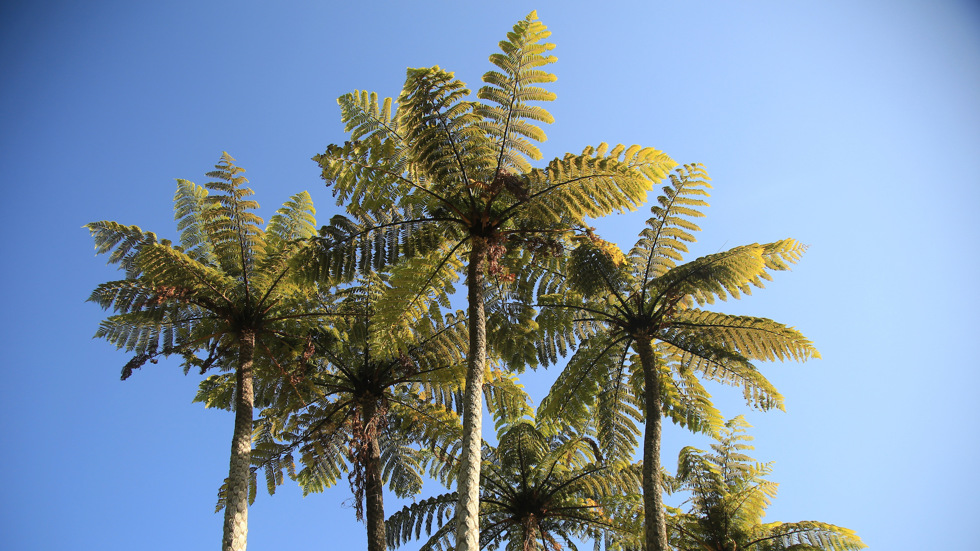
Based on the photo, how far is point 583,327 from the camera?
9320 millimetres

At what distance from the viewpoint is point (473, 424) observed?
623 cm

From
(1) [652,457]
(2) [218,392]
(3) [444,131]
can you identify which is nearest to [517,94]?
(3) [444,131]

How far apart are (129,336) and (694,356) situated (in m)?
8.14

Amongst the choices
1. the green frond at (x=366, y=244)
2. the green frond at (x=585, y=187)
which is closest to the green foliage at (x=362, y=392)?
the green frond at (x=366, y=244)

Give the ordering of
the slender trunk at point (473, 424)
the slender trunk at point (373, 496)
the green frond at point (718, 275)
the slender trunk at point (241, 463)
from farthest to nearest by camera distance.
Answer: the slender trunk at point (373, 496)
the green frond at point (718, 275)
the slender trunk at point (241, 463)
the slender trunk at point (473, 424)

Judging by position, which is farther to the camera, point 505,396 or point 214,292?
point 505,396

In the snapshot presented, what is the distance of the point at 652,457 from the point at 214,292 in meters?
6.08

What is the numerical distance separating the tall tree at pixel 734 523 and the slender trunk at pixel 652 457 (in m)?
2.42

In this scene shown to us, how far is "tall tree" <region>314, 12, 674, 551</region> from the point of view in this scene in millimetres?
7289

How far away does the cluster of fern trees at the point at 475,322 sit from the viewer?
24.2 feet

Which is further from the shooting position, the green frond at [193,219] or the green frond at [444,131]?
the green frond at [193,219]

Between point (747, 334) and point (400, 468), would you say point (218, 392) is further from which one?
point (747, 334)

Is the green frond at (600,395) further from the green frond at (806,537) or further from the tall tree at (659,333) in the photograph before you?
the green frond at (806,537)

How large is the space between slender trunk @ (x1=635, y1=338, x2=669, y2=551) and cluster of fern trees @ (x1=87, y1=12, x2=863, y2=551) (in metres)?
0.02
